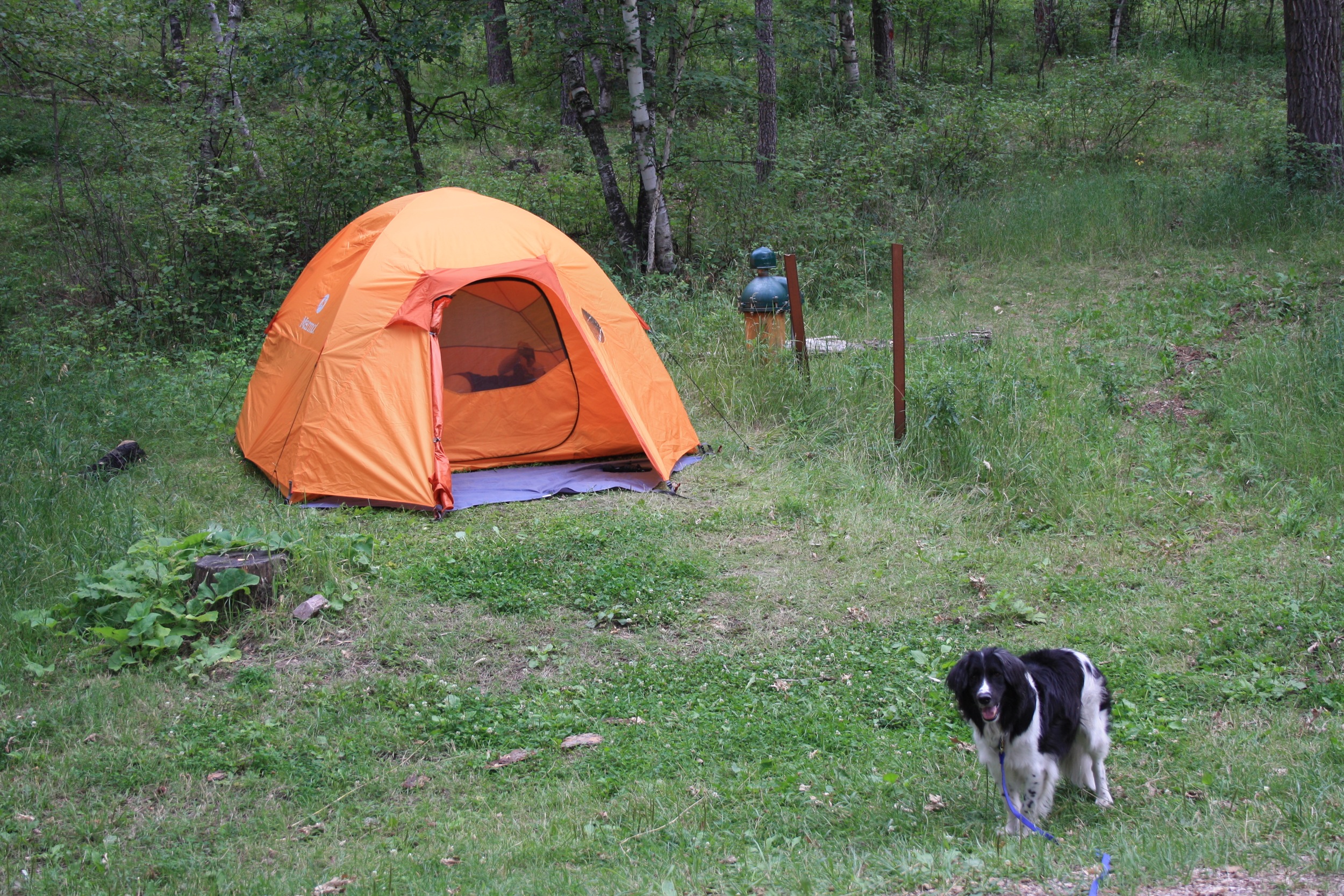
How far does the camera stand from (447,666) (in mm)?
4262

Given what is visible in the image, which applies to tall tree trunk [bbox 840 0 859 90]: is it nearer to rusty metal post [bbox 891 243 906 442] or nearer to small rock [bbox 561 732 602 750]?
rusty metal post [bbox 891 243 906 442]

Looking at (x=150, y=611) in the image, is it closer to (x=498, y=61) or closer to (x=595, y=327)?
(x=595, y=327)

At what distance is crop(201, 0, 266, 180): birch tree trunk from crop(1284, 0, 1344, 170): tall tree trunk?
11818mm

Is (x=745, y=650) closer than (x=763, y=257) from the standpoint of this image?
Yes

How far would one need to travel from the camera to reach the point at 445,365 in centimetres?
714

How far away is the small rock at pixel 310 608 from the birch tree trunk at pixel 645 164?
704cm

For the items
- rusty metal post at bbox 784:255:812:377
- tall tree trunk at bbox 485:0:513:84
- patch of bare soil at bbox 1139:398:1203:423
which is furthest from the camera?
tall tree trunk at bbox 485:0:513:84

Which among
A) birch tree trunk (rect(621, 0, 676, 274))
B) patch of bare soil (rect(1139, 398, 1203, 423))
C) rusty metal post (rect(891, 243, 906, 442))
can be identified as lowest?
patch of bare soil (rect(1139, 398, 1203, 423))

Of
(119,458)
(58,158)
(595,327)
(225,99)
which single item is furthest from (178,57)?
(595,327)

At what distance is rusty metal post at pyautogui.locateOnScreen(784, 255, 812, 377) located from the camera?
288 inches

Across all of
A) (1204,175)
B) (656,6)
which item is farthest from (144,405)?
(1204,175)

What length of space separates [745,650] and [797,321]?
3710 millimetres

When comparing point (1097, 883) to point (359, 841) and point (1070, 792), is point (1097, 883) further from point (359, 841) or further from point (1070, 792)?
point (359, 841)

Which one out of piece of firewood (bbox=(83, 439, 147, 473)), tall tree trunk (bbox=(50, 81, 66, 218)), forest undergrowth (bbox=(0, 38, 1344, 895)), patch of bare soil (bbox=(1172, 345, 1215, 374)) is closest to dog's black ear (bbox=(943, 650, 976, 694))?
forest undergrowth (bbox=(0, 38, 1344, 895))
